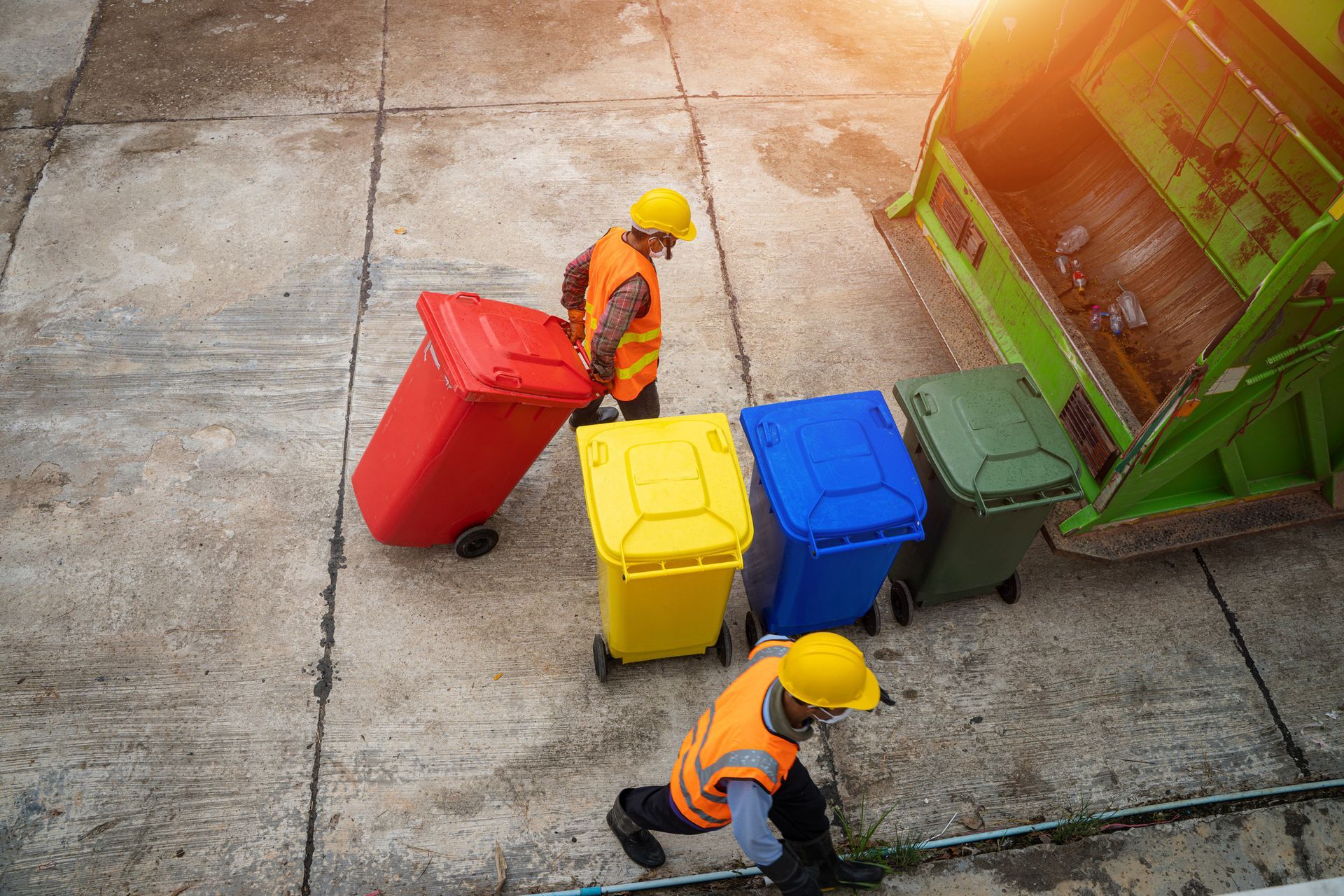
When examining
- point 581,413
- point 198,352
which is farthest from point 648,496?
point 198,352

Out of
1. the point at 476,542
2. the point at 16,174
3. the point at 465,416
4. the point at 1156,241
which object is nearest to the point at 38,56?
the point at 16,174

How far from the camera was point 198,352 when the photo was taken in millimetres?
4742

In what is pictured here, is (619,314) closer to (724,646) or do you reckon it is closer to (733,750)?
(724,646)

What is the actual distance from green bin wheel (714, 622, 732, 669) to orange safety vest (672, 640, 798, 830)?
2.68ft

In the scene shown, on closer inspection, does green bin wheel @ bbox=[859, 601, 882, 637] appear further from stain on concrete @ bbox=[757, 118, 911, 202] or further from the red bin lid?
stain on concrete @ bbox=[757, 118, 911, 202]

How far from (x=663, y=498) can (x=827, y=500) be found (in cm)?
58

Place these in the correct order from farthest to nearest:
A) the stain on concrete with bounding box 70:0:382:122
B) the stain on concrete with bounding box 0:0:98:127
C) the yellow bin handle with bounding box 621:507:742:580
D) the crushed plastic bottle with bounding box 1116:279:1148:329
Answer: the stain on concrete with bounding box 70:0:382:122
the stain on concrete with bounding box 0:0:98:127
the crushed plastic bottle with bounding box 1116:279:1148:329
the yellow bin handle with bounding box 621:507:742:580

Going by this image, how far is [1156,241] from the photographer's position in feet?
15.2

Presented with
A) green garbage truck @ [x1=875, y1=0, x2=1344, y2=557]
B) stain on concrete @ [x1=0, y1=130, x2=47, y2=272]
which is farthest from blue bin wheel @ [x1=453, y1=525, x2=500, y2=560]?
stain on concrete @ [x1=0, y1=130, x2=47, y2=272]

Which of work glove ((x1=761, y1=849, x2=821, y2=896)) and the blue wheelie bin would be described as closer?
work glove ((x1=761, y1=849, x2=821, y2=896))

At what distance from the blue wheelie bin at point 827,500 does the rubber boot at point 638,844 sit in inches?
37.1

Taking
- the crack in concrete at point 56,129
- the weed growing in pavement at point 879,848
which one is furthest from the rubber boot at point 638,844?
the crack in concrete at point 56,129

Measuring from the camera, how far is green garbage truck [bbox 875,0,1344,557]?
11.3 ft

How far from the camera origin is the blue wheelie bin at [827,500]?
3.18 meters
